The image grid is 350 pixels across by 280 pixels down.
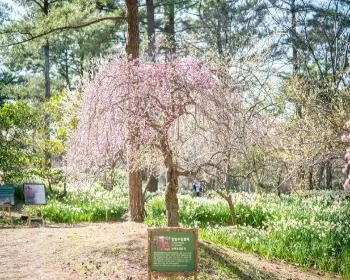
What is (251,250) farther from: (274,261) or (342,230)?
(342,230)

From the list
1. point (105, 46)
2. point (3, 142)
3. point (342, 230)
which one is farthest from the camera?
point (105, 46)

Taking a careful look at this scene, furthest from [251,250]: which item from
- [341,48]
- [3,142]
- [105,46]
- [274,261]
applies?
[105,46]

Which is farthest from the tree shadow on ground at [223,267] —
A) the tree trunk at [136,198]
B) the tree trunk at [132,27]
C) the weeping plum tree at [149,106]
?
the tree trunk at [132,27]

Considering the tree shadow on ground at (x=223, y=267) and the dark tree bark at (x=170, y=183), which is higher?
the dark tree bark at (x=170, y=183)

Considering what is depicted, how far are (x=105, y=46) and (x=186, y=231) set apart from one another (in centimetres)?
2178

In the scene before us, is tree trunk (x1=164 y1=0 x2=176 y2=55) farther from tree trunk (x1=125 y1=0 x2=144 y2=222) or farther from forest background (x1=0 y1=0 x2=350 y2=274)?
tree trunk (x1=125 y1=0 x2=144 y2=222)

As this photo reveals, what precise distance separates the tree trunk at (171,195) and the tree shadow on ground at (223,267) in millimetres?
611

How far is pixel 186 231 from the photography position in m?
5.55

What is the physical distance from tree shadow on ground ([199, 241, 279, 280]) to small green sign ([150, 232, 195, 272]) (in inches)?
33.0

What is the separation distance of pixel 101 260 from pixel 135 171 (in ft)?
13.8

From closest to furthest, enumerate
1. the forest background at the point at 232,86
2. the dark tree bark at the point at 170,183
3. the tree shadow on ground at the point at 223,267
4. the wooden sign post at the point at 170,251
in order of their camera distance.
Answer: the wooden sign post at the point at 170,251
the tree shadow on ground at the point at 223,267
the dark tree bark at the point at 170,183
the forest background at the point at 232,86

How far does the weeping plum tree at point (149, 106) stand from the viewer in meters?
6.22

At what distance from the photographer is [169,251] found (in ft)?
18.2

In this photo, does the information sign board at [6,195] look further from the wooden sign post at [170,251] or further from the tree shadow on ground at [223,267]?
the wooden sign post at [170,251]
